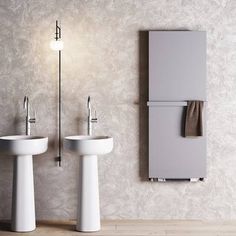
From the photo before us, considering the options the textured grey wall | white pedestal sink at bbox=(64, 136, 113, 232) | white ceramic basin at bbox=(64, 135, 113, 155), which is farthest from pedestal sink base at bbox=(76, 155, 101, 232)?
the textured grey wall

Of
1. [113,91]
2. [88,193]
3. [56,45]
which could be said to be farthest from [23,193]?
[56,45]

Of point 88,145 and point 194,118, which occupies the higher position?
point 194,118

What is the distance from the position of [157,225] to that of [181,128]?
92 centimetres

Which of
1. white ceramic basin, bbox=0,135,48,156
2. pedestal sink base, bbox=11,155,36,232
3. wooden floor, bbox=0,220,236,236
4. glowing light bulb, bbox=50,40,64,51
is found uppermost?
glowing light bulb, bbox=50,40,64,51

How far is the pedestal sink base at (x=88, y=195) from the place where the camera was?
380 cm

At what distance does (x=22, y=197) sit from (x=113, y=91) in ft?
4.22

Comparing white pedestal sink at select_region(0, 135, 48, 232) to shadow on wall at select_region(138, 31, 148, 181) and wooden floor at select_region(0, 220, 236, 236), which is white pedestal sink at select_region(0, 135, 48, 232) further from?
shadow on wall at select_region(138, 31, 148, 181)

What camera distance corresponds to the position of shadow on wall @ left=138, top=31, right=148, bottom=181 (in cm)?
413

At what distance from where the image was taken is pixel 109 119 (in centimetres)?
416

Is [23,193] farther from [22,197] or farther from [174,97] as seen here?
[174,97]

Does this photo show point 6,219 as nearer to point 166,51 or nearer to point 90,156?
point 90,156

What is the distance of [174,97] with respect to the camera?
4062mm

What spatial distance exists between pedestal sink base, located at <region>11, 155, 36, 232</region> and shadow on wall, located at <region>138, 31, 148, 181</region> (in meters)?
1.08

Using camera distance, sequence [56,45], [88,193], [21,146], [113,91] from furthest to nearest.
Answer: [113,91] → [56,45] → [88,193] → [21,146]
